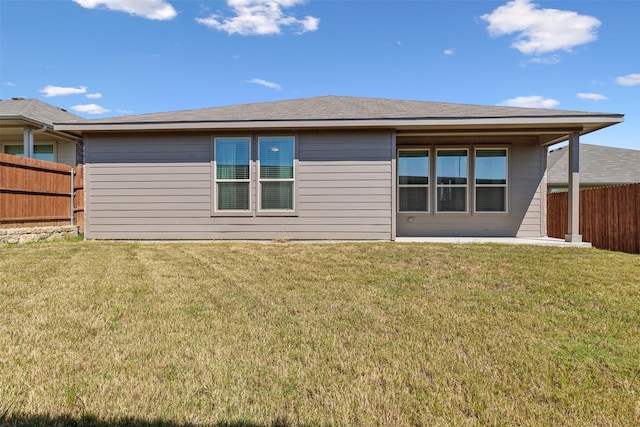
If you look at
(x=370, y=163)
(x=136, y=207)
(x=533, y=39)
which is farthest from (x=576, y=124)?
(x=533, y=39)

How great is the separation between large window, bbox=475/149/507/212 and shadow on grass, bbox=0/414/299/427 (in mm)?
9371

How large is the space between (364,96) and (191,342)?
10.6 meters

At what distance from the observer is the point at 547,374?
2.23 meters

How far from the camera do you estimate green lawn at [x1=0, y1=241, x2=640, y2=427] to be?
185 centimetres

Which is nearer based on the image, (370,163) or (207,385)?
(207,385)

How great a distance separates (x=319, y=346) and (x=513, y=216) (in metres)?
8.79

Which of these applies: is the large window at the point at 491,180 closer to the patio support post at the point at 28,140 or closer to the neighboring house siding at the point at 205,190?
the neighboring house siding at the point at 205,190

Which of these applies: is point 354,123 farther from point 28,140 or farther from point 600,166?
point 600,166

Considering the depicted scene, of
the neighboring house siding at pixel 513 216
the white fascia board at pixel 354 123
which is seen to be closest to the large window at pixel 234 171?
the white fascia board at pixel 354 123

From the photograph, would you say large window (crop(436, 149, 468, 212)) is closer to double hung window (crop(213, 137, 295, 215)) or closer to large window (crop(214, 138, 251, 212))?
double hung window (crop(213, 137, 295, 215))

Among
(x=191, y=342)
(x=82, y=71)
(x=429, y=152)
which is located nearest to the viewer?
(x=191, y=342)

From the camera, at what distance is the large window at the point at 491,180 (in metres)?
9.77

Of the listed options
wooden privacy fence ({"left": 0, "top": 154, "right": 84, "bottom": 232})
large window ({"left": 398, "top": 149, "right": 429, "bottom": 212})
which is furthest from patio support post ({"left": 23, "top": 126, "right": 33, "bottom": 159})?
large window ({"left": 398, "top": 149, "right": 429, "bottom": 212})

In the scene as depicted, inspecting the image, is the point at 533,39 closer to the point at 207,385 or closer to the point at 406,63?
the point at 406,63
